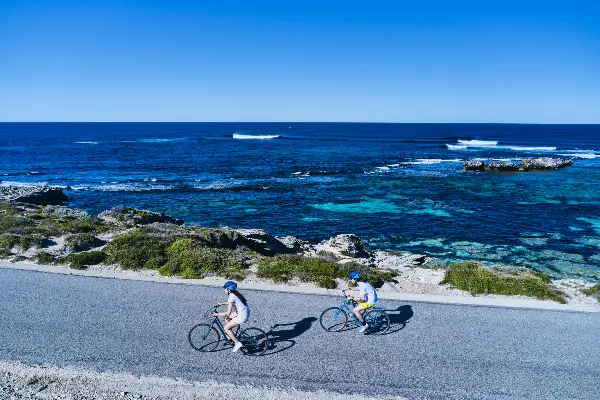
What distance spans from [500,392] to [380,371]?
2.92 meters

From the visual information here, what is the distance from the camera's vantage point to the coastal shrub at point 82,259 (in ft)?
61.7

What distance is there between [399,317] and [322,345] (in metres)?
3.30

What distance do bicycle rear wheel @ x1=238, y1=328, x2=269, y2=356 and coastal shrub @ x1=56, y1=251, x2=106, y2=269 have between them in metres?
10.4

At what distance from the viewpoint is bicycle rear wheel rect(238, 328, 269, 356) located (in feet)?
38.7

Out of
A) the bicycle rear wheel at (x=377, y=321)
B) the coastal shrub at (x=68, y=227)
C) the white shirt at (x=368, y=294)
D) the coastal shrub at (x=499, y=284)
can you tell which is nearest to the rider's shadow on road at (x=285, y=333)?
the bicycle rear wheel at (x=377, y=321)

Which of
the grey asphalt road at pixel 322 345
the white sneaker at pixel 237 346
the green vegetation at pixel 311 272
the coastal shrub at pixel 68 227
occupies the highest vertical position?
the coastal shrub at pixel 68 227

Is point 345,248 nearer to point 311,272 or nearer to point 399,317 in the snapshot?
point 311,272

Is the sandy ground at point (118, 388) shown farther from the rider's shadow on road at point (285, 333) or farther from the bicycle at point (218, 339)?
the rider's shadow on road at point (285, 333)

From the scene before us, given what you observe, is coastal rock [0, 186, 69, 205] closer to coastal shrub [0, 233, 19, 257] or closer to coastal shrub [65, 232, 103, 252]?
coastal shrub [0, 233, 19, 257]

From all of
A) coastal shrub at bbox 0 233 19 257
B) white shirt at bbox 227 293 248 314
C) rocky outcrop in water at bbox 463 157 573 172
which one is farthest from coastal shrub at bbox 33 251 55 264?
rocky outcrop in water at bbox 463 157 573 172

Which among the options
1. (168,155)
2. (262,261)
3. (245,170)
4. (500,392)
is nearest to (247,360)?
(500,392)

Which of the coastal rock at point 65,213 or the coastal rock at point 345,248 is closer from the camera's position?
the coastal rock at point 345,248

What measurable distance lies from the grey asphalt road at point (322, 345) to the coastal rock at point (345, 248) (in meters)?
10.1

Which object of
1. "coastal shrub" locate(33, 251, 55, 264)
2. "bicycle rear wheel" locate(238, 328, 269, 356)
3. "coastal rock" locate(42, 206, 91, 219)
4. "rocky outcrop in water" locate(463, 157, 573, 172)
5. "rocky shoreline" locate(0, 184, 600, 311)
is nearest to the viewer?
"bicycle rear wheel" locate(238, 328, 269, 356)
